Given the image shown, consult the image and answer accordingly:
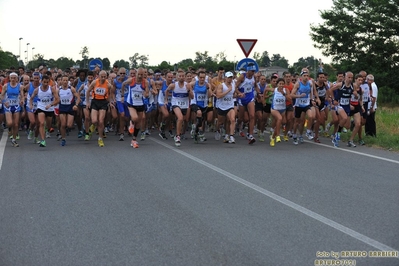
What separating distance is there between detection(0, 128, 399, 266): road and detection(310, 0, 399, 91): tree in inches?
1538

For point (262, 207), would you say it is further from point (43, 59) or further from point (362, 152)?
point (43, 59)

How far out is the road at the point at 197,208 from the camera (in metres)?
6.50

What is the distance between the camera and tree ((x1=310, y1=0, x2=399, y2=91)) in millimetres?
51969

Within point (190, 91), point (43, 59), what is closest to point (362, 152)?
point (190, 91)

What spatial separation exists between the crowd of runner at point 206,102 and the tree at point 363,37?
112ft

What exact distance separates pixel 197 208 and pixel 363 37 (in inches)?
1873

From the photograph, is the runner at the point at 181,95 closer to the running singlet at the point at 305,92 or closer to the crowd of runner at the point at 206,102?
the crowd of runner at the point at 206,102

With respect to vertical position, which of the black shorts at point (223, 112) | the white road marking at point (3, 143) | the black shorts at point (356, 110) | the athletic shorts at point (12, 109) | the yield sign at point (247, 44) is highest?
the yield sign at point (247, 44)

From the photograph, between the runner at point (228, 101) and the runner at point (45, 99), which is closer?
the runner at point (45, 99)

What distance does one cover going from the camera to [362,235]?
7070 mm

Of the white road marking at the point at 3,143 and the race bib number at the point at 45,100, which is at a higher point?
the race bib number at the point at 45,100

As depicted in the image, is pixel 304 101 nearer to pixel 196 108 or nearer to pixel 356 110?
pixel 356 110

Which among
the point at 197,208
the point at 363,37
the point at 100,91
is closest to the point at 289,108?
the point at 100,91

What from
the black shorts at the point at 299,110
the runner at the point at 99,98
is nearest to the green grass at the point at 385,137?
the black shorts at the point at 299,110
